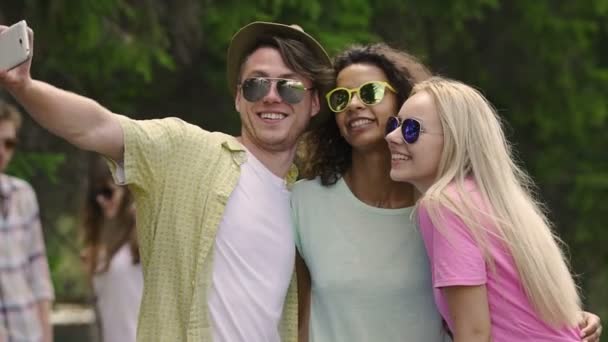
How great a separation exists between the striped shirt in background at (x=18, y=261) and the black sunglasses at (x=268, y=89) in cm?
165

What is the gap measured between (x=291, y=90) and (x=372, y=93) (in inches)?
11.4

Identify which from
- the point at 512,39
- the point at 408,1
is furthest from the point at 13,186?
the point at 512,39

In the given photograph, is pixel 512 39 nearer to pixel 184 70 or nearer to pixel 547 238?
pixel 184 70

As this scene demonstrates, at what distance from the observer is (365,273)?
464cm

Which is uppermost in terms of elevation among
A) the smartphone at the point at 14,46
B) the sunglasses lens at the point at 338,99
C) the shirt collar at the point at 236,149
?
the smartphone at the point at 14,46

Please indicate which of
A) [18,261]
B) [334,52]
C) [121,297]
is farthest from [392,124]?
[334,52]

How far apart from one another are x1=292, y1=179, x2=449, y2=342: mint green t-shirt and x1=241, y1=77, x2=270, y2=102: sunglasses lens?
378 mm

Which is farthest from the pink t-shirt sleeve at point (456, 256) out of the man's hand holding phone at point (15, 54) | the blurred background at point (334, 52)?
the blurred background at point (334, 52)

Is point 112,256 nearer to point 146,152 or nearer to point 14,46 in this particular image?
point 146,152

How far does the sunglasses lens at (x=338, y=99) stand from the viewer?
15.9 feet

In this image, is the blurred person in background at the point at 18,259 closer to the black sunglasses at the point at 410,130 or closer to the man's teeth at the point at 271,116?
the man's teeth at the point at 271,116

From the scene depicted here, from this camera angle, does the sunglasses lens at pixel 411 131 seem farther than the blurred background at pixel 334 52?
No

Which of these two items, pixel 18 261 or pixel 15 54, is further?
pixel 18 261

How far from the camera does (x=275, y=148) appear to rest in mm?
4773
